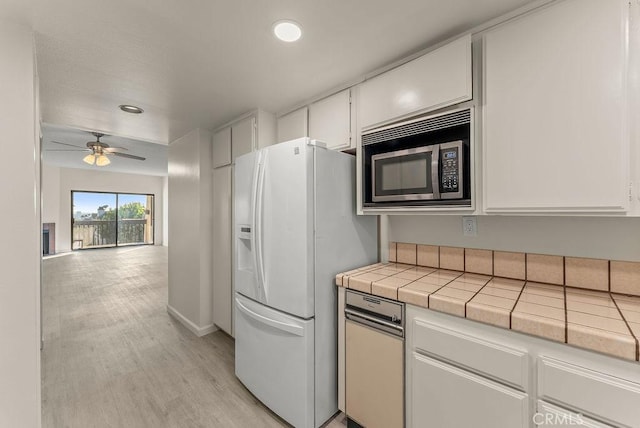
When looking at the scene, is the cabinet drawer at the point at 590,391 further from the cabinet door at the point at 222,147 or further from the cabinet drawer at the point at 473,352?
the cabinet door at the point at 222,147

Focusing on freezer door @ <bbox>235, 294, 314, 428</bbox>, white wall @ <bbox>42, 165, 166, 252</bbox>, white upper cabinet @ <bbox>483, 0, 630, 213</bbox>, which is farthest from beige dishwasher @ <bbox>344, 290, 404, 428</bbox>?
white wall @ <bbox>42, 165, 166, 252</bbox>

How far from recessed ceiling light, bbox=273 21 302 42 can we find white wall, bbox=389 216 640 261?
4.66ft

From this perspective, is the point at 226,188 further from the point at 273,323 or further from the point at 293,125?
the point at 273,323

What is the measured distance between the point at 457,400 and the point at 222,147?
2933 mm

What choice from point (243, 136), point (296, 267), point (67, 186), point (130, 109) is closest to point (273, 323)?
point (296, 267)

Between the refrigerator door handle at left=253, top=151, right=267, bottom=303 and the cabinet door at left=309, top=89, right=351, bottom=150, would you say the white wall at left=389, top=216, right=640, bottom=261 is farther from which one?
the refrigerator door handle at left=253, top=151, right=267, bottom=303

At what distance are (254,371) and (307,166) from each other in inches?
59.5

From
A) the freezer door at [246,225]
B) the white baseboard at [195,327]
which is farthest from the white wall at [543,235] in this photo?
the white baseboard at [195,327]

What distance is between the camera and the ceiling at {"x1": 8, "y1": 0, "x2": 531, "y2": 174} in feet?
4.42

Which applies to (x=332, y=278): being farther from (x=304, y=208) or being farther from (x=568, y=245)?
(x=568, y=245)

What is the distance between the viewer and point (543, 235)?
1.54 metres

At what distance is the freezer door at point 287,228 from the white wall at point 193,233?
5.26 ft

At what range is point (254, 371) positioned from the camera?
1.98 metres

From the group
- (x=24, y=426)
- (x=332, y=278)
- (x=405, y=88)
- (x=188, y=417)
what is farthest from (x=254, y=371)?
(x=405, y=88)
